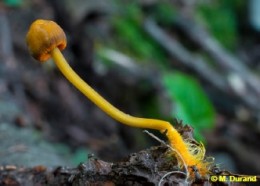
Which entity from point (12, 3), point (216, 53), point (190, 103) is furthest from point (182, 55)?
point (12, 3)

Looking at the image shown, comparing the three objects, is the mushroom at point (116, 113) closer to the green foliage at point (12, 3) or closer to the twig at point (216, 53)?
the green foliage at point (12, 3)

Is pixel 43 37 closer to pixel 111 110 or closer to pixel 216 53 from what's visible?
pixel 111 110

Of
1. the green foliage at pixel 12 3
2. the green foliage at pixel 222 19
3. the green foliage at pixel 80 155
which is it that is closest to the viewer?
the green foliage at pixel 80 155

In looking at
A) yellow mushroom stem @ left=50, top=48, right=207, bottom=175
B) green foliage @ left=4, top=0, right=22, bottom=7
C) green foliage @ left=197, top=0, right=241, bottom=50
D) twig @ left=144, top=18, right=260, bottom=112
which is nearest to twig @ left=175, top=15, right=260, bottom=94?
twig @ left=144, top=18, right=260, bottom=112

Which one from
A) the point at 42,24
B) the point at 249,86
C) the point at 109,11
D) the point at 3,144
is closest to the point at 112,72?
the point at 109,11

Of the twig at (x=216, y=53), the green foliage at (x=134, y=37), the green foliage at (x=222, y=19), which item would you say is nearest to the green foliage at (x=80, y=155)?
the green foliage at (x=134, y=37)

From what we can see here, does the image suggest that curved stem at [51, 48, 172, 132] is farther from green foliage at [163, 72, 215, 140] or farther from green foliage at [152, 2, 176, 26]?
green foliage at [152, 2, 176, 26]
